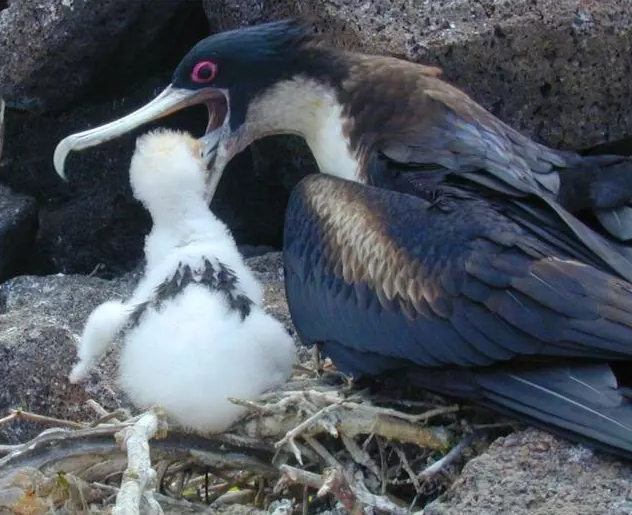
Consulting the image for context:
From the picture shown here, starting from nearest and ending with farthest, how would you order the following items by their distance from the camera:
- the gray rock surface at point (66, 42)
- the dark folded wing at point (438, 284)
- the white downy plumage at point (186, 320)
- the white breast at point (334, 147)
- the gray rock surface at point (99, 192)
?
the dark folded wing at point (438, 284) < the white downy plumage at point (186, 320) < the white breast at point (334, 147) < the gray rock surface at point (66, 42) < the gray rock surface at point (99, 192)

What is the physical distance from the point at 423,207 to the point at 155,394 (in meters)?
0.65

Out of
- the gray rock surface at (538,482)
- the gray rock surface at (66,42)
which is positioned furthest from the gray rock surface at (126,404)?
the gray rock surface at (66,42)

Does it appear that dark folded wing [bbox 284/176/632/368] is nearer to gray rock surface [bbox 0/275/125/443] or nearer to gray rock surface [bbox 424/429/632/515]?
gray rock surface [bbox 424/429/632/515]

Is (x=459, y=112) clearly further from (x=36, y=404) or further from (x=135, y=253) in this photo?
(x=135, y=253)

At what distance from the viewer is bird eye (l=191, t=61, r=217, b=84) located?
12.7ft

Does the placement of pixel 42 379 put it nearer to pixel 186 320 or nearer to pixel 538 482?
pixel 186 320

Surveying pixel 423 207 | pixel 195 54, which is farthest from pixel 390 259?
pixel 195 54

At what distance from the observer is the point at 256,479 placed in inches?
138

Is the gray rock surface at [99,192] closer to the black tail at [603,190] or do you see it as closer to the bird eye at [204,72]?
the bird eye at [204,72]

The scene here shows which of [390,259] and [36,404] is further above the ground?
[390,259]

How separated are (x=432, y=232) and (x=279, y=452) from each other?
0.54 meters

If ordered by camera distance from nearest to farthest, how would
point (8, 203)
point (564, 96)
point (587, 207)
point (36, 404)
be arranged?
point (587, 207)
point (36, 404)
point (564, 96)
point (8, 203)

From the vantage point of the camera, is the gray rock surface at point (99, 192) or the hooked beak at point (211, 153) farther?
the gray rock surface at point (99, 192)

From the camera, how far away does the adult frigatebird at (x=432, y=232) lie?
312 cm
